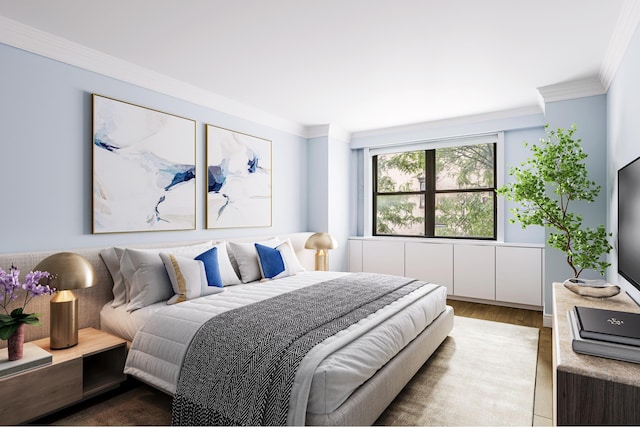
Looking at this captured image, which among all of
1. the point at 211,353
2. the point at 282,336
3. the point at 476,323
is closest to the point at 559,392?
the point at 282,336

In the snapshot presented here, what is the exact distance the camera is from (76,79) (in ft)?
9.21

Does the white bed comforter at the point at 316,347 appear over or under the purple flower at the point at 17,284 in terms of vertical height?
under

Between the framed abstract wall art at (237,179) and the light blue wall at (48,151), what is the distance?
80 centimetres

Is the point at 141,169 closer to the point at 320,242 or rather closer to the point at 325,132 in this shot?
the point at 320,242

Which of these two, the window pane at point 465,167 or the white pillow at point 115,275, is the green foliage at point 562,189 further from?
the white pillow at point 115,275

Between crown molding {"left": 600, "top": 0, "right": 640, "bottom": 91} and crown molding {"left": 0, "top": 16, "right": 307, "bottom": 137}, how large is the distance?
11.4 ft

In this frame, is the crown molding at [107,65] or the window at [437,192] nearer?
the crown molding at [107,65]

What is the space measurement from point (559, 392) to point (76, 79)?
3.62 m

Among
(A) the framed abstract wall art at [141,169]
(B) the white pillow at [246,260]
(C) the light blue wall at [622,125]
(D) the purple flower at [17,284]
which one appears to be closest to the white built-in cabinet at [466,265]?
(C) the light blue wall at [622,125]

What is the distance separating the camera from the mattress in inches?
66.8

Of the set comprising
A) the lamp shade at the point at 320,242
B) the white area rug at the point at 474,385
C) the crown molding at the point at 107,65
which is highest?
the crown molding at the point at 107,65

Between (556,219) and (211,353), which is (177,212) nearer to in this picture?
(211,353)

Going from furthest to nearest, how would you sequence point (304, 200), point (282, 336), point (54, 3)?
1. point (304, 200)
2. point (54, 3)
3. point (282, 336)

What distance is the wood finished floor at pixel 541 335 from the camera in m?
2.26
